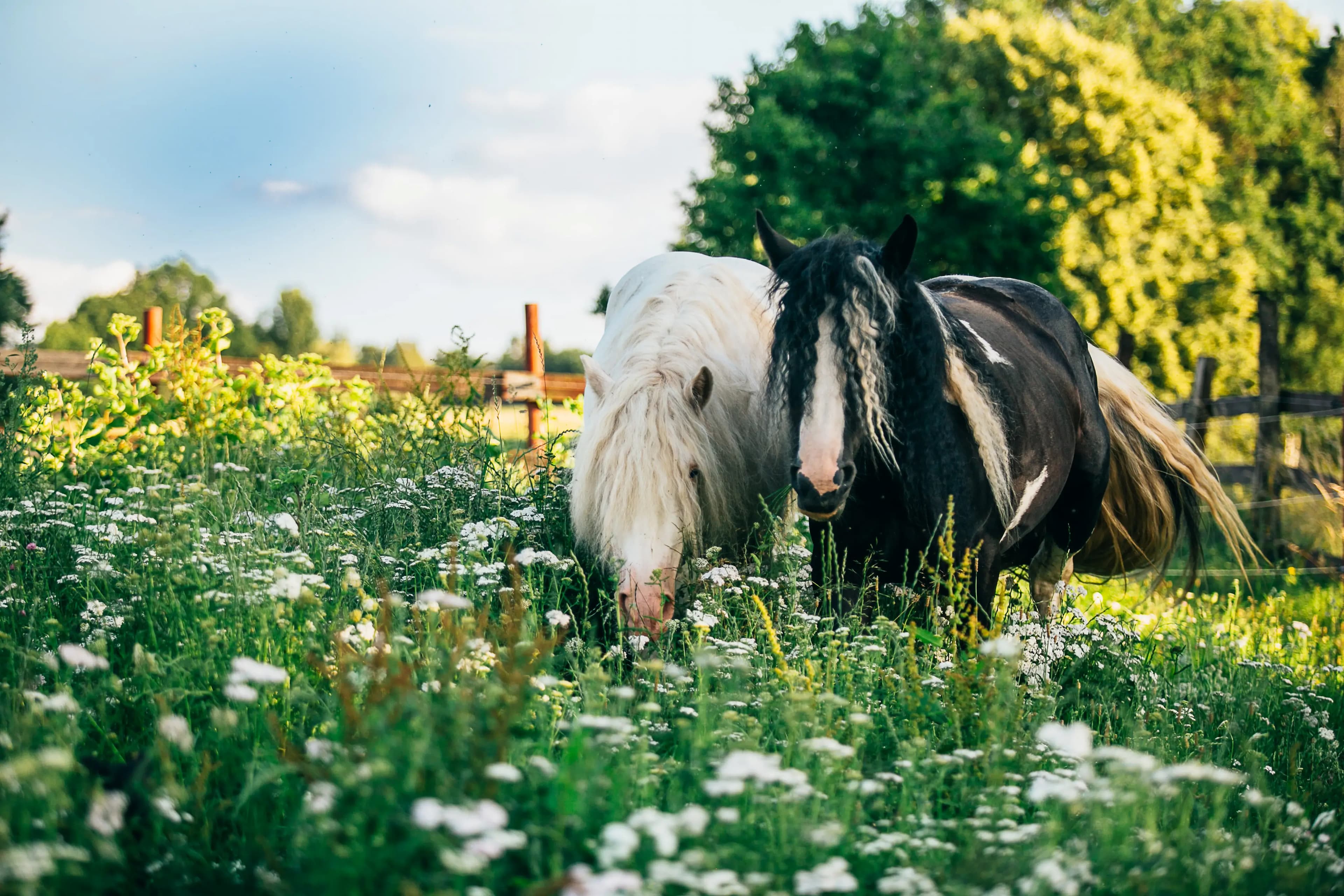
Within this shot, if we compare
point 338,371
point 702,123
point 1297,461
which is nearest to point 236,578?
point 338,371

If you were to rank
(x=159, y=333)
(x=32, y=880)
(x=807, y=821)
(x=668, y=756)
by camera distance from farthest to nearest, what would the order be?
(x=159, y=333)
(x=668, y=756)
(x=807, y=821)
(x=32, y=880)

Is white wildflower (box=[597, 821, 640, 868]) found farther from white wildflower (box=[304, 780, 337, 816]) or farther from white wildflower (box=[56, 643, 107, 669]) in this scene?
white wildflower (box=[56, 643, 107, 669])

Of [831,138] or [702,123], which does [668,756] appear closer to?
[831,138]

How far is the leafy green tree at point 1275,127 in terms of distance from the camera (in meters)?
24.9

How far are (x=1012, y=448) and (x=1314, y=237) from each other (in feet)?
86.3

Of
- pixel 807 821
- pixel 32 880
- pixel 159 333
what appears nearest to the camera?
pixel 32 880

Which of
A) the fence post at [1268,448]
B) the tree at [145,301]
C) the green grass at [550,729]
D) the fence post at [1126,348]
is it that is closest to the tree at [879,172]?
the fence post at [1126,348]

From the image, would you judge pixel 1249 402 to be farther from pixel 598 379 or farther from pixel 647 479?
pixel 647 479

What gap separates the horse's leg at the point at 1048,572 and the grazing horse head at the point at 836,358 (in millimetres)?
2430

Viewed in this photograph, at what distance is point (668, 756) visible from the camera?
2.69 metres

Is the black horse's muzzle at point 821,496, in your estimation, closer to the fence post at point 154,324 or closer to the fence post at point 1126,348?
the fence post at point 154,324

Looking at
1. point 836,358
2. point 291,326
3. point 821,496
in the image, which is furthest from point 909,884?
point 291,326

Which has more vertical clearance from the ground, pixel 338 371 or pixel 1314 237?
pixel 1314 237

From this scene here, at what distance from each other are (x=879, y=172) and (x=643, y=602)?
17.1 m
